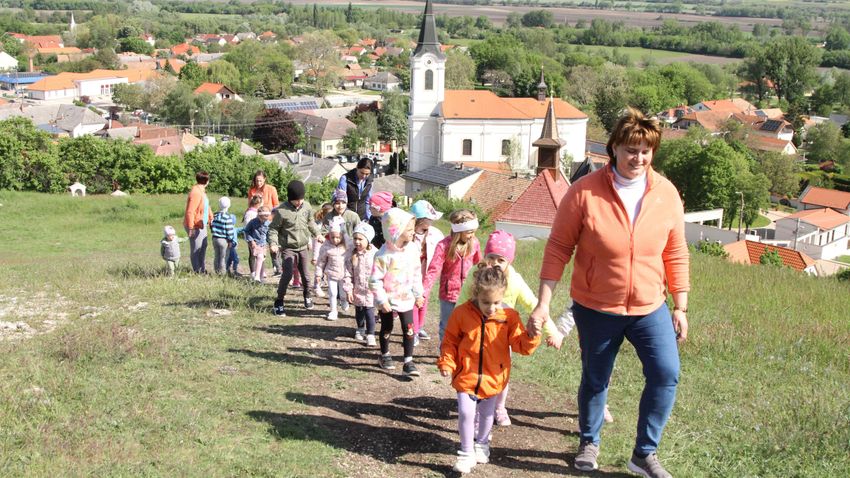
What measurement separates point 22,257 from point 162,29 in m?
182

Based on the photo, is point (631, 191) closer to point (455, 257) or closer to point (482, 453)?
point (482, 453)

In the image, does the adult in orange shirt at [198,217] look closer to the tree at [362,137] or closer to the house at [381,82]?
the tree at [362,137]

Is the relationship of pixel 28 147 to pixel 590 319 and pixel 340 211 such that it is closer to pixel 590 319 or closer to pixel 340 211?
pixel 340 211

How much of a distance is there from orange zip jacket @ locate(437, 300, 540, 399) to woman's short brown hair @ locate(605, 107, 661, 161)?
136 centimetres

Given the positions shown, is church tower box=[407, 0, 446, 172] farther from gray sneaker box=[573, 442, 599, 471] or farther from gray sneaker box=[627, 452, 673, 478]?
gray sneaker box=[627, 452, 673, 478]

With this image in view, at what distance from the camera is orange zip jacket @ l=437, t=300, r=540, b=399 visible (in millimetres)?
5238

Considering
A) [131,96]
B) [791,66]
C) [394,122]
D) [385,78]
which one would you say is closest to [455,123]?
[394,122]

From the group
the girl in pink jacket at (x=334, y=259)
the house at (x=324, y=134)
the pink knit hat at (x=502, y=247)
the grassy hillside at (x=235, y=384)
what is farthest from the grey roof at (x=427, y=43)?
the pink knit hat at (x=502, y=247)

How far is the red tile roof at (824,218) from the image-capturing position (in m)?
50.2

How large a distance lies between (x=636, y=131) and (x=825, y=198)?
210ft

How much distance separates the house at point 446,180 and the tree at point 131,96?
170 feet

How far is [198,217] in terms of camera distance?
1159cm

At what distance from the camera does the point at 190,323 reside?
875cm

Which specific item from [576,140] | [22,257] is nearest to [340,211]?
[22,257]
